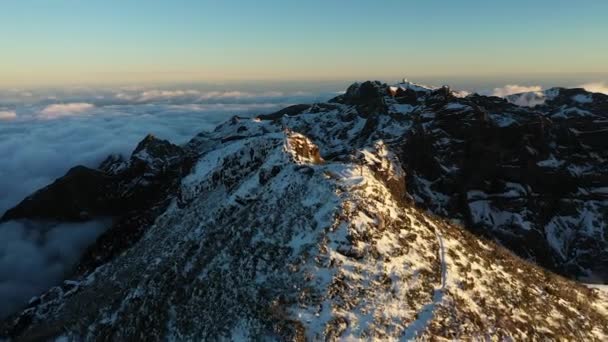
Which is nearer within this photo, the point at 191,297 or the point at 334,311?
the point at 334,311

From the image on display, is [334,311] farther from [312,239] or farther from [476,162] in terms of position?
[476,162]

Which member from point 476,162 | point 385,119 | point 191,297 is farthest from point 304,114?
point 191,297

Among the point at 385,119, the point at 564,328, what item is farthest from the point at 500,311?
the point at 385,119

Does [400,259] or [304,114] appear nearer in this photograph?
[400,259]

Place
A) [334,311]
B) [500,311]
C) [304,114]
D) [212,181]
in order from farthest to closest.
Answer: [304,114] → [212,181] → [500,311] → [334,311]

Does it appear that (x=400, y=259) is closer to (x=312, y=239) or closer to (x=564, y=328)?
(x=312, y=239)

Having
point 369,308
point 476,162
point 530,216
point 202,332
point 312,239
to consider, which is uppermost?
point 312,239

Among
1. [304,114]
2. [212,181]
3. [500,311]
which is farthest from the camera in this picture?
[304,114]

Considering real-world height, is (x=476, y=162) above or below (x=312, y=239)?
below

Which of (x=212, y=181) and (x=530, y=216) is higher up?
(x=212, y=181)
